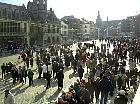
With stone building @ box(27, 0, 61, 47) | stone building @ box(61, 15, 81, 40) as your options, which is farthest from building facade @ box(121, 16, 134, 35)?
stone building @ box(27, 0, 61, 47)

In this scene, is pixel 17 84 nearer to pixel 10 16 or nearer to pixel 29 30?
pixel 10 16

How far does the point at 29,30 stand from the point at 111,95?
185 feet

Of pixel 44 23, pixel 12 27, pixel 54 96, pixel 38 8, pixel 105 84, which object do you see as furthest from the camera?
pixel 38 8

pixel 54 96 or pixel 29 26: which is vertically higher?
pixel 29 26

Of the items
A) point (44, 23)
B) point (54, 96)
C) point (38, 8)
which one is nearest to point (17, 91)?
point (54, 96)

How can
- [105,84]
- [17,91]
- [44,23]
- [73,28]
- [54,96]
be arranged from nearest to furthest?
[105,84] → [54,96] → [17,91] → [44,23] → [73,28]

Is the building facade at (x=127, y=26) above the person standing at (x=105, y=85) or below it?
above

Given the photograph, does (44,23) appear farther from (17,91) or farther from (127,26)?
(127,26)

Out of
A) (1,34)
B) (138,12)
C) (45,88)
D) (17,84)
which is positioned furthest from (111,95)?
(138,12)

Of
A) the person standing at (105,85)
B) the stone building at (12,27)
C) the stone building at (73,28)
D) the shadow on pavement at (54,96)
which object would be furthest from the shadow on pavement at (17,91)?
the stone building at (73,28)

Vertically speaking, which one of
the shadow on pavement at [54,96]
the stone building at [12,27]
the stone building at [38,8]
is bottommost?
the shadow on pavement at [54,96]

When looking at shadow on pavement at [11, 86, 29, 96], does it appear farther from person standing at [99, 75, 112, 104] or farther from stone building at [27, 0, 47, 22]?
stone building at [27, 0, 47, 22]

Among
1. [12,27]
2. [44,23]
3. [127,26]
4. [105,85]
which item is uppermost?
[127,26]

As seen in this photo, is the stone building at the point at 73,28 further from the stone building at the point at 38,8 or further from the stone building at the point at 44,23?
the stone building at the point at 38,8
